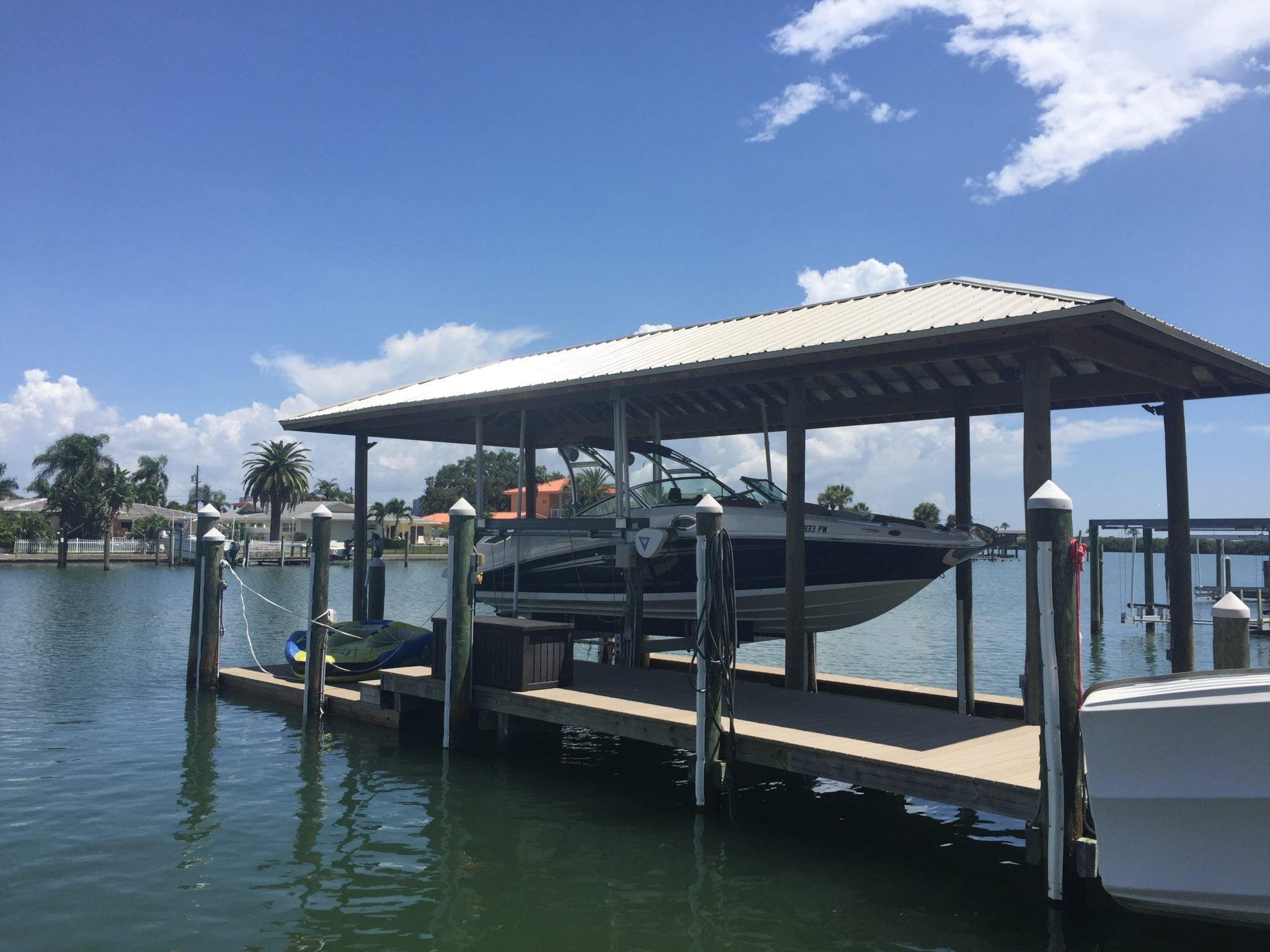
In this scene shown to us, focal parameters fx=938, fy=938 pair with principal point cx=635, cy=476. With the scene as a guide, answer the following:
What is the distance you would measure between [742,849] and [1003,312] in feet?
17.1

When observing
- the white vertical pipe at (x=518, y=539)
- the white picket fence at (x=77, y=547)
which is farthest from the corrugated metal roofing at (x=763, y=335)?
the white picket fence at (x=77, y=547)

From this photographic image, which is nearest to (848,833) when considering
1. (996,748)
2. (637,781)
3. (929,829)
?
(929,829)

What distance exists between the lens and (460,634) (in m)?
10.8

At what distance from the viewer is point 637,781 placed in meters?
10.2

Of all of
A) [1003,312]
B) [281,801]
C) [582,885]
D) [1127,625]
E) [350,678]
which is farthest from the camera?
[1127,625]

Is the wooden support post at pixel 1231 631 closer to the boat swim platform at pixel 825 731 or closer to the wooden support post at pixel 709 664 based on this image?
the boat swim platform at pixel 825 731

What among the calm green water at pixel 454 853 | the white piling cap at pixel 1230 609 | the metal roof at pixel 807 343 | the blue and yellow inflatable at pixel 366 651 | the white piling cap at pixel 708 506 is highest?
the metal roof at pixel 807 343

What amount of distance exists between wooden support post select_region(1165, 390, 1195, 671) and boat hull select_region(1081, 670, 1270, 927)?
17.4ft

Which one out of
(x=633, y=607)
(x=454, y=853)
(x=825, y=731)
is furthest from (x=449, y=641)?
(x=825, y=731)

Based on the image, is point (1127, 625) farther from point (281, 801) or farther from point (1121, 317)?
point (281, 801)

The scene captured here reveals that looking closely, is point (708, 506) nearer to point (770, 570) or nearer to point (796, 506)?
point (796, 506)

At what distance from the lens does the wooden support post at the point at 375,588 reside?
16562 millimetres

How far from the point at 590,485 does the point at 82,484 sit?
66648 mm

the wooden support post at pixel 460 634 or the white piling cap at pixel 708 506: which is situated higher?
the white piling cap at pixel 708 506
